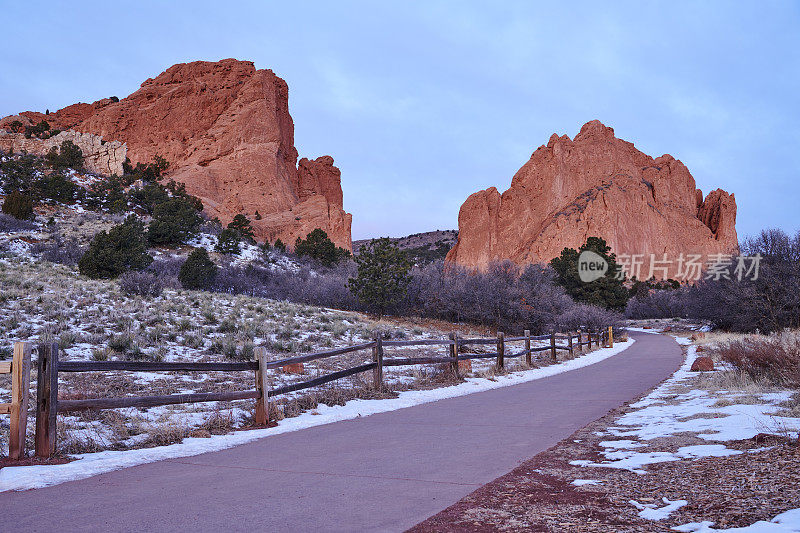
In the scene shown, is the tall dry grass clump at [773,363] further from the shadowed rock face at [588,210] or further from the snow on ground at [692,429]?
the shadowed rock face at [588,210]

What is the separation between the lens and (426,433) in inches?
283

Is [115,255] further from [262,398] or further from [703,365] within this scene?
[703,365]

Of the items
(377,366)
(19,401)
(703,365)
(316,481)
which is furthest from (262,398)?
(703,365)

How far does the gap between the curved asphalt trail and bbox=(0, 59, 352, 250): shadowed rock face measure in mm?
Answer: 68626

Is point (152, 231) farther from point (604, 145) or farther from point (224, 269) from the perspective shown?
point (604, 145)

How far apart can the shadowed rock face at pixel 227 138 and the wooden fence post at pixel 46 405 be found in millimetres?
68846

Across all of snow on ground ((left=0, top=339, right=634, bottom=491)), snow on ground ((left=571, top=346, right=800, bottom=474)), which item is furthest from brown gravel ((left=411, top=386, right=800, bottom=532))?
snow on ground ((left=0, top=339, right=634, bottom=491))

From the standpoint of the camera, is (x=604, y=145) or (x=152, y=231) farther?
(x=604, y=145)

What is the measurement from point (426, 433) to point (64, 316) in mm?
15768

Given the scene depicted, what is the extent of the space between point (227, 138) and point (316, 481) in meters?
89.6

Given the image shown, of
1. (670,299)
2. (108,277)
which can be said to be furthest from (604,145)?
(108,277)

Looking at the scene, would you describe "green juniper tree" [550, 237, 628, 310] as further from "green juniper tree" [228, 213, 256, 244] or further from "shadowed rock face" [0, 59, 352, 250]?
"shadowed rock face" [0, 59, 352, 250]

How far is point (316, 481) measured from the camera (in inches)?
190

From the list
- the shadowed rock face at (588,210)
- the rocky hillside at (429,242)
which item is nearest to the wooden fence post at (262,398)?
the shadowed rock face at (588,210)
